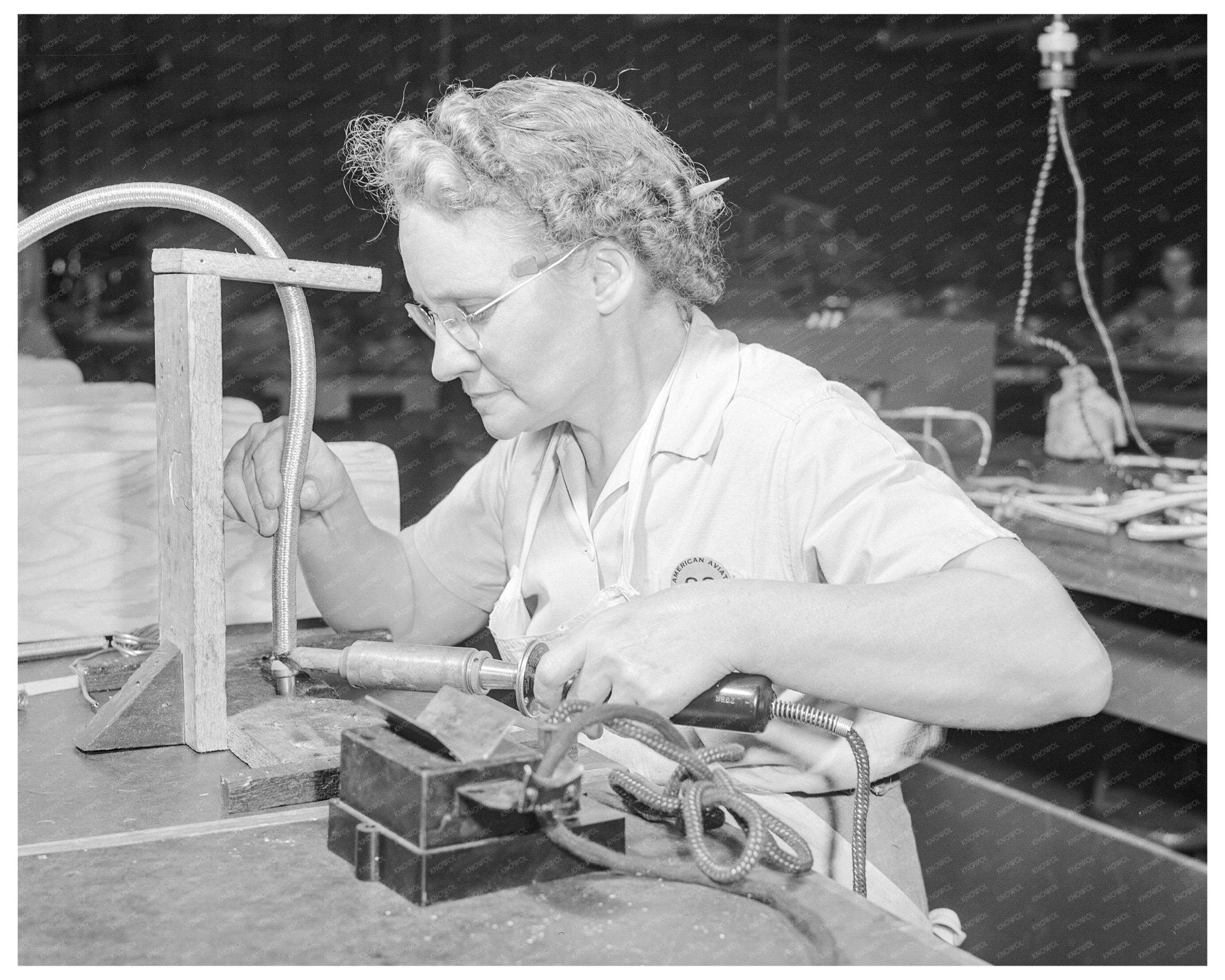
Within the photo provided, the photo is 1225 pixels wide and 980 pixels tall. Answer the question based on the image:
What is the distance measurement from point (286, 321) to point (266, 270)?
0.07 m

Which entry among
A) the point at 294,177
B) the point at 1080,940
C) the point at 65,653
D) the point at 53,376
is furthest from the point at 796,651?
the point at 294,177

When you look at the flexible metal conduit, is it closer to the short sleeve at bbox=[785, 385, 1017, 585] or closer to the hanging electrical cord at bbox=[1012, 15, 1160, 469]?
the short sleeve at bbox=[785, 385, 1017, 585]

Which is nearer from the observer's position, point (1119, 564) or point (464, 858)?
point (464, 858)

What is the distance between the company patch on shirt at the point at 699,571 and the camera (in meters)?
1.46

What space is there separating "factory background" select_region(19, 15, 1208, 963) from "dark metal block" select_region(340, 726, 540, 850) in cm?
282

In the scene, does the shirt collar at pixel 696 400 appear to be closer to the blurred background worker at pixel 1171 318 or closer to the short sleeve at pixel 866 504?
the short sleeve at pixel 866 504

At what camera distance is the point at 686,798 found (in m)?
0.98

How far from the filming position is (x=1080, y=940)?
2582mm

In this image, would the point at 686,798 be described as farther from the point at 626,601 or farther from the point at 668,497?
the point at 668,497

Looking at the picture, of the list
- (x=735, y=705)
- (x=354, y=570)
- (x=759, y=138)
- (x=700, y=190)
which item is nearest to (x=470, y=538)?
(x=354, y=570)

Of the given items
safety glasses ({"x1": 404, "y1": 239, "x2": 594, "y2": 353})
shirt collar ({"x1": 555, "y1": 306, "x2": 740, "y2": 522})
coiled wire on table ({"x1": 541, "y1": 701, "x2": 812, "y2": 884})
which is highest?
safety glasses ({"x1": 404, "y1": 239, "x2": 594, "y2": 353})

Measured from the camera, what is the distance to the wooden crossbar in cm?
126

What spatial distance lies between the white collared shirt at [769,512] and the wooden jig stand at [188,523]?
0.46 metres

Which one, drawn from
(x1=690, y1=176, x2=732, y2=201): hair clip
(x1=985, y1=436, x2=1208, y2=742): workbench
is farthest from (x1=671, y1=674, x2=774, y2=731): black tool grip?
(x1=985, y1=436, x2=1208, y2=742): workbench
